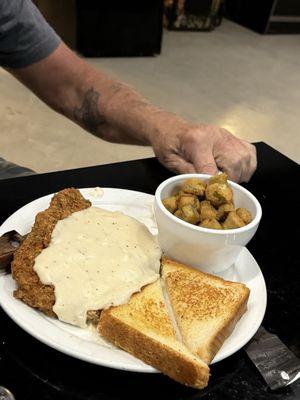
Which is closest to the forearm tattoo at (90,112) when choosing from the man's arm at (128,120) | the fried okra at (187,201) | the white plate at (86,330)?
the man's arm at (128,120)

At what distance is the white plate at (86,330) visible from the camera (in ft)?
2.24

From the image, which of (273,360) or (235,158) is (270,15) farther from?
(273,360)

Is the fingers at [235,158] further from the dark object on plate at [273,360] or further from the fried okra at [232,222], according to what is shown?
the dark object on plate at [273,360]

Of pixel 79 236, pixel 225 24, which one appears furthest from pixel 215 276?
pixel 225 24

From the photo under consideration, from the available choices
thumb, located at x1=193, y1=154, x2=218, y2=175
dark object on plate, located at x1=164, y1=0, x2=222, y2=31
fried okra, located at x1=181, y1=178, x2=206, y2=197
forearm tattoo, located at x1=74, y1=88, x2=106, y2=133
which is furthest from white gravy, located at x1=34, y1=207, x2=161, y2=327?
dark object on plate, located at x1=164, y1=0, x2=222, y2=31

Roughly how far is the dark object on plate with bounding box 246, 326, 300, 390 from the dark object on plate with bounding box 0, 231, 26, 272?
16.7 inches

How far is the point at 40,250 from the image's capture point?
81 cm

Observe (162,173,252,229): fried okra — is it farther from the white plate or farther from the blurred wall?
the blurred wall

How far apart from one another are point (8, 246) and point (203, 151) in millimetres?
561

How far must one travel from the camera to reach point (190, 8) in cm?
495

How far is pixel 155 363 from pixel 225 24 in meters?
5.44

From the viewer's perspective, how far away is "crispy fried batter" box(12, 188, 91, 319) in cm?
75

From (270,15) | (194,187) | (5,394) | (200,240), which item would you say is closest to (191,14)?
(270,15)

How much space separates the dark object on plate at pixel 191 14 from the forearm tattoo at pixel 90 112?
12.4ft
